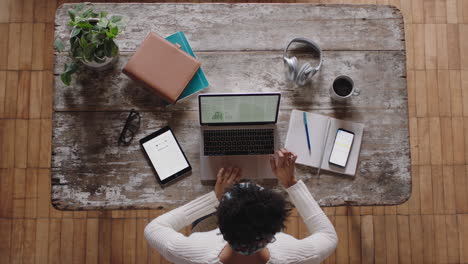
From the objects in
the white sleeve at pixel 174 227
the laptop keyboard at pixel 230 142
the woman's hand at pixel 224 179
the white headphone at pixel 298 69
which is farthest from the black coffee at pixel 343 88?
the white sleeve at pixel 174 227

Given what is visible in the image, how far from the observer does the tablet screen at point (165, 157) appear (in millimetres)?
1599

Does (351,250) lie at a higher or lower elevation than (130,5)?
lower

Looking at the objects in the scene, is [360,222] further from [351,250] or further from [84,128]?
[84,128]

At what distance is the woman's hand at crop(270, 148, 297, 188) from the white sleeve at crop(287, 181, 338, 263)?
3 centimetres

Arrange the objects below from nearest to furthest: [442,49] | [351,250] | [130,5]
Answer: [130,5] → [351,250] → [442,49]

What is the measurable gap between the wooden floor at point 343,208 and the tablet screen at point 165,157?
0.84 metres

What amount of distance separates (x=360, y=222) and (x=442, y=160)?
702 mm

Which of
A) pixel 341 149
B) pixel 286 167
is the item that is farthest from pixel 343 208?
pixel 286 167

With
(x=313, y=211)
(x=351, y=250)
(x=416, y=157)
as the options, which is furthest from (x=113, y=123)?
(x=416, y=157)

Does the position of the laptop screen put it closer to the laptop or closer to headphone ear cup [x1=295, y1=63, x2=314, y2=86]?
the laptop

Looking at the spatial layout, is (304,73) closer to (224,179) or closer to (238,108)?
(238,108)

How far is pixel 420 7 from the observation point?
2580 mm

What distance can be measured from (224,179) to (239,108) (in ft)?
1.00

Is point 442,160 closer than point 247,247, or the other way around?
point 247,247
